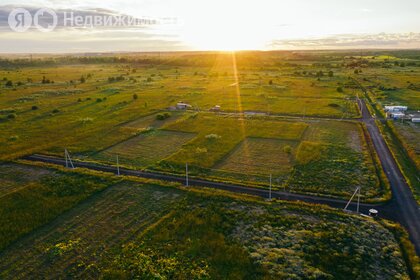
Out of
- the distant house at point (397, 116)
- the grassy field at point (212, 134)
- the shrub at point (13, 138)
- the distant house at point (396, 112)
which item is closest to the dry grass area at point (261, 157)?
the grassy field at point (212, 134)

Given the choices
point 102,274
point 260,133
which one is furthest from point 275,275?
point 260,133

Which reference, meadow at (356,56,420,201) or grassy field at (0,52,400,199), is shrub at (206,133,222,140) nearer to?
grassy field at (0,52,400,199)

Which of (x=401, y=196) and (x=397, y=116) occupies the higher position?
(x=397, y=116)

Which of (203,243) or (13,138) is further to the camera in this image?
(13,138)

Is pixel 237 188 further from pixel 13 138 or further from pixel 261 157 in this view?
pixel 13 138

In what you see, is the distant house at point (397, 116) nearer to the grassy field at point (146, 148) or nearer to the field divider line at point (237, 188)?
the field divider line at point (237, 188)

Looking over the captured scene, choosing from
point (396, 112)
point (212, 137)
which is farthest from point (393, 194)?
point (396, 112)

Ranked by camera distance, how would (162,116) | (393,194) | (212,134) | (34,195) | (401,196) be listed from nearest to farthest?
(401,196), (393,194), (34,195), (212,134), (162,116)
